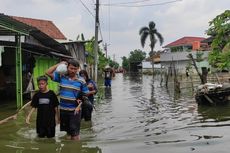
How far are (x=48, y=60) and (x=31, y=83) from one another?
449 cm

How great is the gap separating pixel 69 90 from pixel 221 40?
6.94 metres

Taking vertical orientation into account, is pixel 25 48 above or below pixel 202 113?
above

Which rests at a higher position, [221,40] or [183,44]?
[183,44]

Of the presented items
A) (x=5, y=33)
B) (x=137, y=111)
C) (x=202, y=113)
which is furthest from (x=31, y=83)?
(x=202, y=113)

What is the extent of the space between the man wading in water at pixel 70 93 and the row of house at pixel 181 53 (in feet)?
168

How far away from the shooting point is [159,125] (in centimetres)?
1213

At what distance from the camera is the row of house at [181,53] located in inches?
2461

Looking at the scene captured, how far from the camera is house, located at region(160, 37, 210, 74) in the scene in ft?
205

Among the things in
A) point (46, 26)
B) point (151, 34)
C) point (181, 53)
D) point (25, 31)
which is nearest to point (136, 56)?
point (151, 34)

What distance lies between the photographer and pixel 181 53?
68.8 m

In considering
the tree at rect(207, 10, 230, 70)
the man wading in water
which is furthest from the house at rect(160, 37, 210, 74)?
the man wading in water

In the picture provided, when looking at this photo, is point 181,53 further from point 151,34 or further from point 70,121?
point 70,121

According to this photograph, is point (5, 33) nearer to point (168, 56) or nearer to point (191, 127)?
point (191, 127)

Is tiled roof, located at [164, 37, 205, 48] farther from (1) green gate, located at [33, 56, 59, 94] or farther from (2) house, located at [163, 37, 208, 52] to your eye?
(1) green gate, located at [33, 56, 59, 94]
